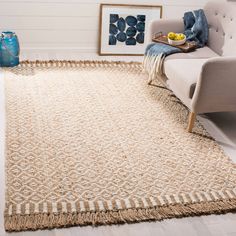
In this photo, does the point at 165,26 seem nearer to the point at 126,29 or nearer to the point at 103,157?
the point at 126,29

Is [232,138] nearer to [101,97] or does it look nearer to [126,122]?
[126,122]

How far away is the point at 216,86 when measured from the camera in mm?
2975

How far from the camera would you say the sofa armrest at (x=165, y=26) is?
154 inches

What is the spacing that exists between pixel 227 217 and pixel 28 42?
10.2 ft

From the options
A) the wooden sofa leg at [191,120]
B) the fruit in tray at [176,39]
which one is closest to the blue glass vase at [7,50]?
the fruit in tray at [176,39]

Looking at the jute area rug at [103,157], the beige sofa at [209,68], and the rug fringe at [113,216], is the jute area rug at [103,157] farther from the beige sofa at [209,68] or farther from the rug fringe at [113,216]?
the beige sofa at [209,68]

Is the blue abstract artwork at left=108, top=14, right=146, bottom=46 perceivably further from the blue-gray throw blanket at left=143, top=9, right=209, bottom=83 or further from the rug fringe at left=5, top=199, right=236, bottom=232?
the rug fringe at left=5, top=199, right=236, bottom=232

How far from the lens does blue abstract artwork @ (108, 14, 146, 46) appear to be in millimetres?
4676

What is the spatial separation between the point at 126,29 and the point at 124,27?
0.03 meters

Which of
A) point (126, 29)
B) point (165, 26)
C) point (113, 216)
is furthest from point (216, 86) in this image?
point (126, 29)

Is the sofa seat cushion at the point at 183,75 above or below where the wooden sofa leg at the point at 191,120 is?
above

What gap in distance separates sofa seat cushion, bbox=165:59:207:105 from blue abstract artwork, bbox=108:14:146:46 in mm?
1352

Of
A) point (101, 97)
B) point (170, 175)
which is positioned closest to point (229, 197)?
point (170, 175)

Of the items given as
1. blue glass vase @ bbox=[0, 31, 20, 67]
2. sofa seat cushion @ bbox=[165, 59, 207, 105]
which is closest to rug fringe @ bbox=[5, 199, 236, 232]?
sofa seat cushion @ bbox=[165, 59, 207, 105]
